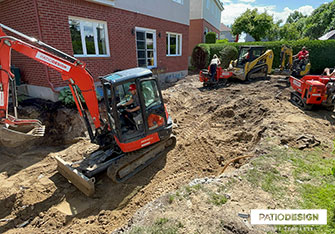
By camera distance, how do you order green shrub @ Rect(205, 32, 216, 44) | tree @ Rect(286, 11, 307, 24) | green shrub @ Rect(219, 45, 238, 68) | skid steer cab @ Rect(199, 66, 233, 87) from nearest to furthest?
skid steer cab @ Rect(199, 66, 233, 87), green shrub @ Rect(219, 45, 238, 68), green shrub @ Rect(205, 32, 216, 44), tree @ Rect(286, 11, 307, 24)

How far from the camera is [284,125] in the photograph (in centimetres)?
544

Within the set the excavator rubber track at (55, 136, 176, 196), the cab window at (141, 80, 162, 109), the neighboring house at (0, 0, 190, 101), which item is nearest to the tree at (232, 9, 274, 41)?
Answer: the neighboring house at (0, 0, 190, 101)

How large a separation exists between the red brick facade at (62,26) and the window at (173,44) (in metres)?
2.67

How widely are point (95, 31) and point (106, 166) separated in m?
6.48

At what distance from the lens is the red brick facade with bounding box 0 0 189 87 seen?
6488 mm

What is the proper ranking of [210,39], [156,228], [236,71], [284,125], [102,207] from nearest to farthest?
[156,228] < [102,207] < [284,125] < [236,71] < [210,39]

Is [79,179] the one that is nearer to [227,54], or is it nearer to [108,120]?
[108,120]

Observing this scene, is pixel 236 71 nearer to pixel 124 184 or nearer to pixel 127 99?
pixel 127 99

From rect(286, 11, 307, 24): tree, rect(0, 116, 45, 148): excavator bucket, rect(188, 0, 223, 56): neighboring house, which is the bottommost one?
rect(0, 116, 45, 148): excavator bucket

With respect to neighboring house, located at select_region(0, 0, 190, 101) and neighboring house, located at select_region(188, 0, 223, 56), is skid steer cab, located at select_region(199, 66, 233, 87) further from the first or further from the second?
neighboring house, located at select_region(188, 0, 223, 56)

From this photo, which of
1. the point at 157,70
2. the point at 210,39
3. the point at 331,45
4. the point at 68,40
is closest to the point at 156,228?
the point at 68,40

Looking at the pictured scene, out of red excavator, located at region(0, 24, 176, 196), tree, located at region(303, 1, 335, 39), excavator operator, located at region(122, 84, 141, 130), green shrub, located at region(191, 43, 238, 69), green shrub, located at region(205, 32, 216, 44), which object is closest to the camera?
red excavator, located at region(0, 24, 176, 196)

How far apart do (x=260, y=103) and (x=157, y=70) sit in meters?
6.59

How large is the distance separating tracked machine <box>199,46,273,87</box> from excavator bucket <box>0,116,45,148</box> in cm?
882
